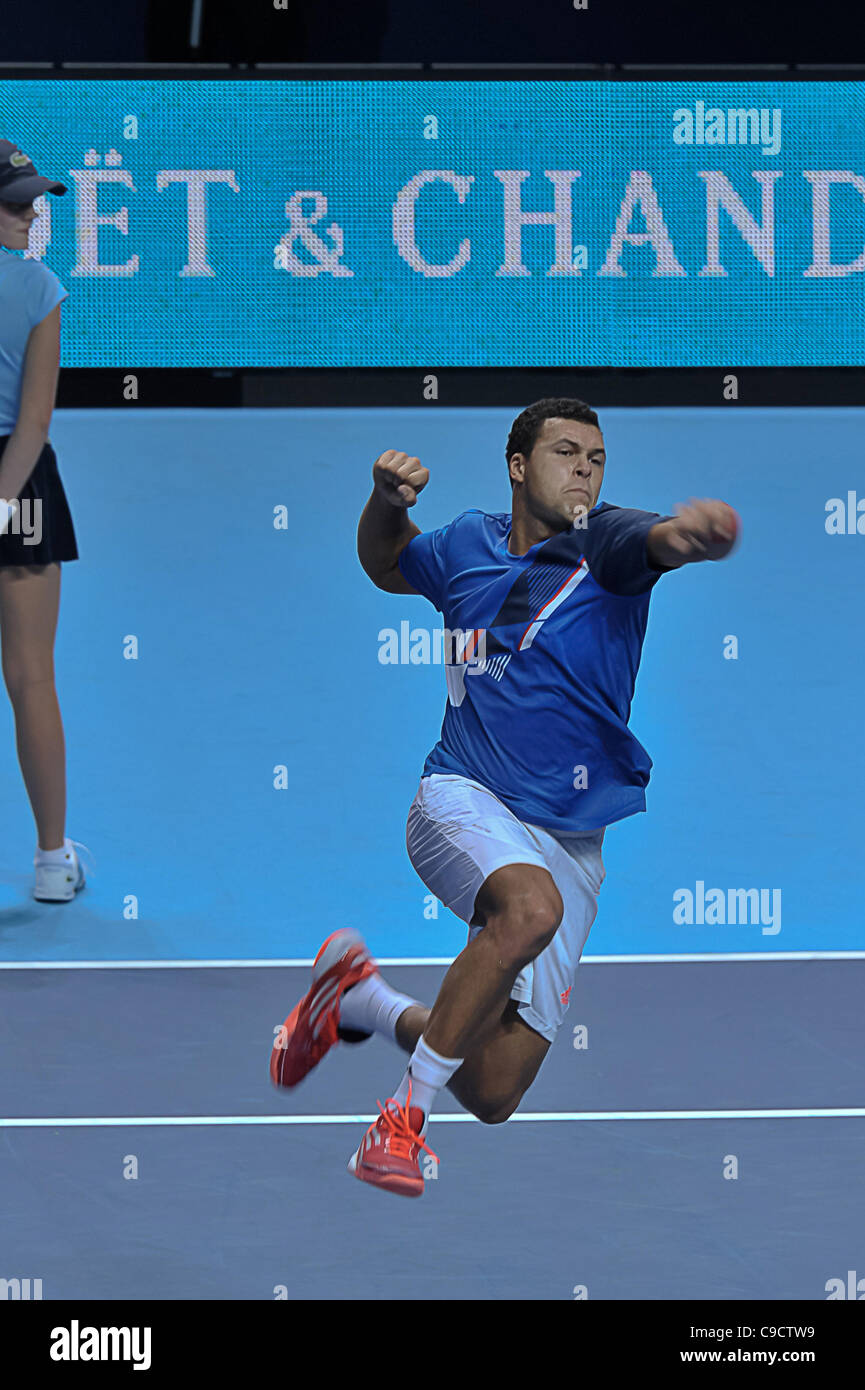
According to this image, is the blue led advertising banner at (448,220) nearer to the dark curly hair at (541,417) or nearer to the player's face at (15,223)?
the player's face at (15,223)

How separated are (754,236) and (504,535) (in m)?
6.42

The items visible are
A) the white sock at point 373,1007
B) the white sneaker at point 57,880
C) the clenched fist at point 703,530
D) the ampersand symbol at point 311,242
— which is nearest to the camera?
the clenched fist at point 703,530

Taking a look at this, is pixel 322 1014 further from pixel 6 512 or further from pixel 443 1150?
pixel 6 512

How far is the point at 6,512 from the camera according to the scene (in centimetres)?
540

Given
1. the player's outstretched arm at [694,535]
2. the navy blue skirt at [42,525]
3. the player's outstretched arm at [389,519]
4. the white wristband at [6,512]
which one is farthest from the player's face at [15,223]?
the player's outstretched arm at [694,535]

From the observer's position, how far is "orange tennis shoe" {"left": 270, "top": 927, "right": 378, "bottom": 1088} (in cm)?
429

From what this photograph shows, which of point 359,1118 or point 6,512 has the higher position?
point 6,512

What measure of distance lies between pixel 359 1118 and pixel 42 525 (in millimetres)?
2088

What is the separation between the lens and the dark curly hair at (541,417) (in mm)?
3828

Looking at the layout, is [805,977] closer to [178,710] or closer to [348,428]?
[178,710]

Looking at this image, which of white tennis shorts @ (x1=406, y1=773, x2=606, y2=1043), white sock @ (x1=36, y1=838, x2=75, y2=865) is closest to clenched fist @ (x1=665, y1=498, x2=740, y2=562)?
white tennis shorts @ (x1=406, y1=773, x2=606, y2=1043)

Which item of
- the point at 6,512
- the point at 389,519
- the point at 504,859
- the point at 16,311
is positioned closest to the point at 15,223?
the point at 16,311

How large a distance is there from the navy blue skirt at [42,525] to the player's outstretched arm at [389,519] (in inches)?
65.4

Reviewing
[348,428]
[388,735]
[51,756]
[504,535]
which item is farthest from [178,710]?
[348,428]
